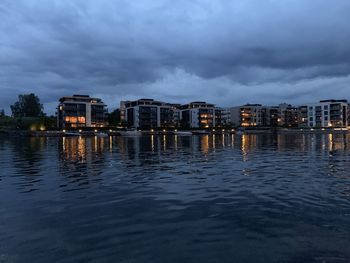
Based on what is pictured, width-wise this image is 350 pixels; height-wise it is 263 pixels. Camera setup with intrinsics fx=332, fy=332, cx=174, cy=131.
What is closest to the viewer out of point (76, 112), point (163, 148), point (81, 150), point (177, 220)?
point (177, 220)

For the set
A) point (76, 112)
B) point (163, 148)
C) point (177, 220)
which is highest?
point (76, 112)

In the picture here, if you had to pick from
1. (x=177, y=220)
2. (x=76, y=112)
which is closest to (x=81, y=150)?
(x=177, y=220)

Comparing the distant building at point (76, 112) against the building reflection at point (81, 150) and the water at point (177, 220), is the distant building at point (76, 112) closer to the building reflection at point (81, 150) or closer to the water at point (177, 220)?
the building reflection at point (81, 150)

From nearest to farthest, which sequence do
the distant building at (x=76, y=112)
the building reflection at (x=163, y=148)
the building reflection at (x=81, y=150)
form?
the building reflection at (x=81, y=150), the building reflection at (x=163, y=148), the distant building at (x=76, y=112)

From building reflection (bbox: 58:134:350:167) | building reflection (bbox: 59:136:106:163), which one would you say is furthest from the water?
building reflection (bbox: 59:136:106:163)

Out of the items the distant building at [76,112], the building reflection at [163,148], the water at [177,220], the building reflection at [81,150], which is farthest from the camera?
the distant building at [76,112]

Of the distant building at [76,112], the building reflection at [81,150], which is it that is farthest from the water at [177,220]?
the distant building at [76,112]

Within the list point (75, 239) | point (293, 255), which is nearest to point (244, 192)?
point (293, 255)

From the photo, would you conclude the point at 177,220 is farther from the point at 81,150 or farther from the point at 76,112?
the point at 76,112

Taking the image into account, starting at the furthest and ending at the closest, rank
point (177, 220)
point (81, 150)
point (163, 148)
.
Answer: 1. point (163, 148)
2. point (81, 150)
3. point (177, 220)

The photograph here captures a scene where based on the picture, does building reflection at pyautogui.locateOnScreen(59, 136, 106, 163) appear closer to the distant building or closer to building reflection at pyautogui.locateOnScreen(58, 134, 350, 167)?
building reflection at pyautogui.locateOnScreen(58, 134, 350, 167)

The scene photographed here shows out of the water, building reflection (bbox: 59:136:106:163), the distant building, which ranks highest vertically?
the distant building

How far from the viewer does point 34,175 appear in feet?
86.2

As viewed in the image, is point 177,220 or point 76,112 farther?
point 76,112
